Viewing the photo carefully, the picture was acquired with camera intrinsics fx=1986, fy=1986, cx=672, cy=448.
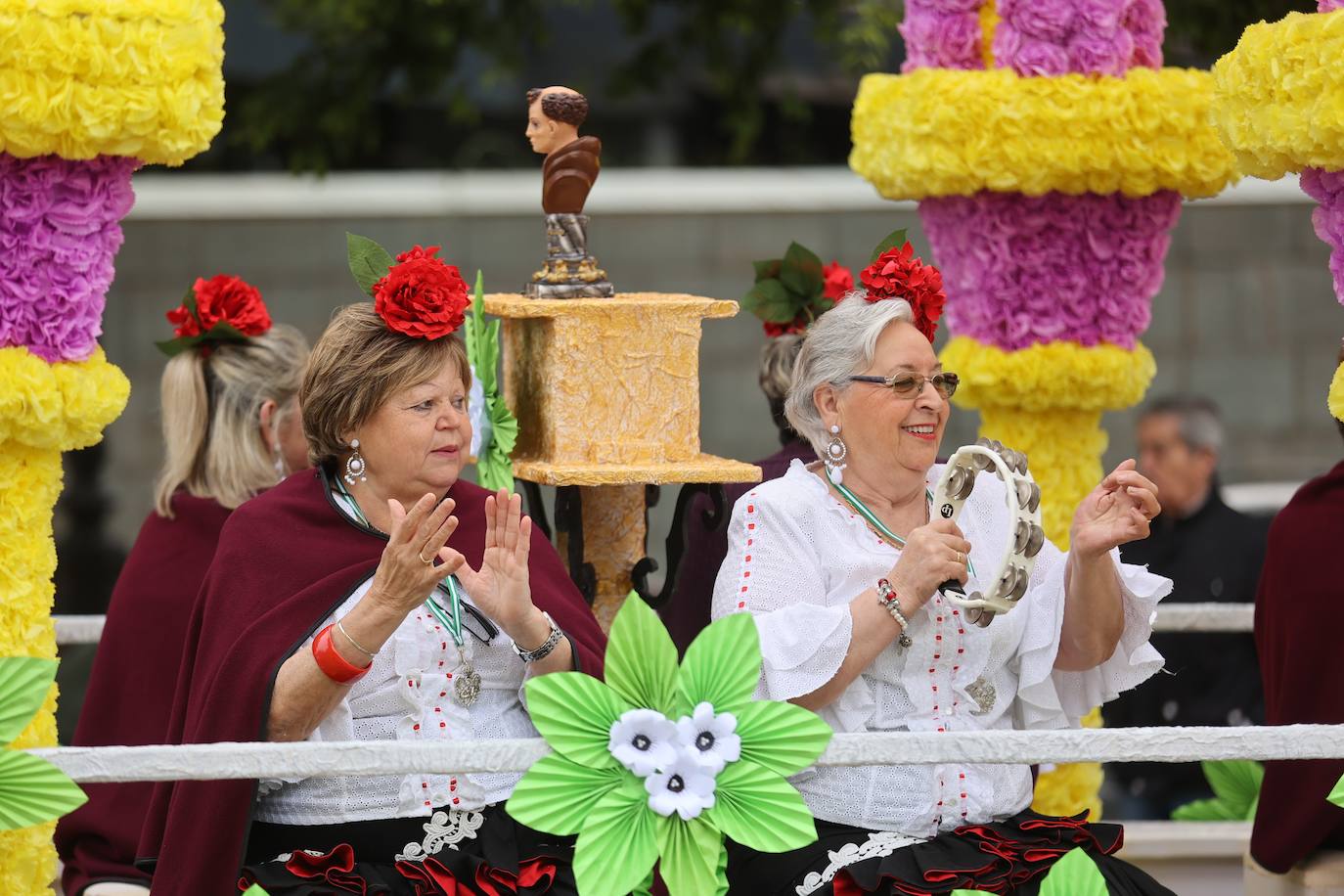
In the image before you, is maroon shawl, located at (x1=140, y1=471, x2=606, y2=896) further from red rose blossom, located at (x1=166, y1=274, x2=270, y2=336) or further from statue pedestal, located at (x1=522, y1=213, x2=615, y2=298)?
red rose blossom, located at (x1=166, y1=274, x2=270, y2=336)

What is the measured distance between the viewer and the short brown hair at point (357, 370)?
3.43 m

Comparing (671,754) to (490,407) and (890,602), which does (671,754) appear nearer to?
(890,602)

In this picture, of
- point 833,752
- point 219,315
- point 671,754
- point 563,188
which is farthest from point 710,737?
point 219,315

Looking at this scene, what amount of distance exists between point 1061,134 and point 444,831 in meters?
2.10

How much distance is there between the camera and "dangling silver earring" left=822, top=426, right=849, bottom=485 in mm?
3514

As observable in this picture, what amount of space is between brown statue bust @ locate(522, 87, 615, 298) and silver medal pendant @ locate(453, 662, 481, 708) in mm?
944

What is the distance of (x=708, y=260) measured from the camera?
8781mm

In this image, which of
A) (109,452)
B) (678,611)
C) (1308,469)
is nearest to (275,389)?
(678,611)

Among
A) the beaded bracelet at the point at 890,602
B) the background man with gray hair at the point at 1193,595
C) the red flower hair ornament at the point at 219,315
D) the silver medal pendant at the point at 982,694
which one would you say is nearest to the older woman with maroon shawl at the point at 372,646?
the beaded bracelet at the point at 890,602

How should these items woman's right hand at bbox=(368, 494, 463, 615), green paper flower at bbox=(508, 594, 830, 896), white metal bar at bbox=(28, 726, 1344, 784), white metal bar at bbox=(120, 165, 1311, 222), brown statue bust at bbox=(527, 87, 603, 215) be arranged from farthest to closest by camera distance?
white metal bar at bbox=(120, 165, 1311, 222) < brown statue bust at bbox=(527, 87, 603, 215) < woman's right hand at bbox=(368, 494, 463, 615) < green paper flower at bbox=(508, 594, 830, 896) < white metal bar at bbox=(28, 726, 1344, 784)

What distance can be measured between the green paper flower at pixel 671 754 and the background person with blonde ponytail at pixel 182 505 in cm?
172

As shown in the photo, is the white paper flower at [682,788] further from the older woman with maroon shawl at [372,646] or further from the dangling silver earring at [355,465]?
the dangling silver earring at [355,465]

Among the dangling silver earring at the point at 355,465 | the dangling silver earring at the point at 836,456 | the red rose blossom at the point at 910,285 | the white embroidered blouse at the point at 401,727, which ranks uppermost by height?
the red rose blossom at the point at 910,285

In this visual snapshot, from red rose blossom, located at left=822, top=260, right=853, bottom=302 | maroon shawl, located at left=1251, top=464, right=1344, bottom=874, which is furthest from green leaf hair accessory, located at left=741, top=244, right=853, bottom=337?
maroon shawl, located at left=1251, top=464, right=1344, bottom=874
